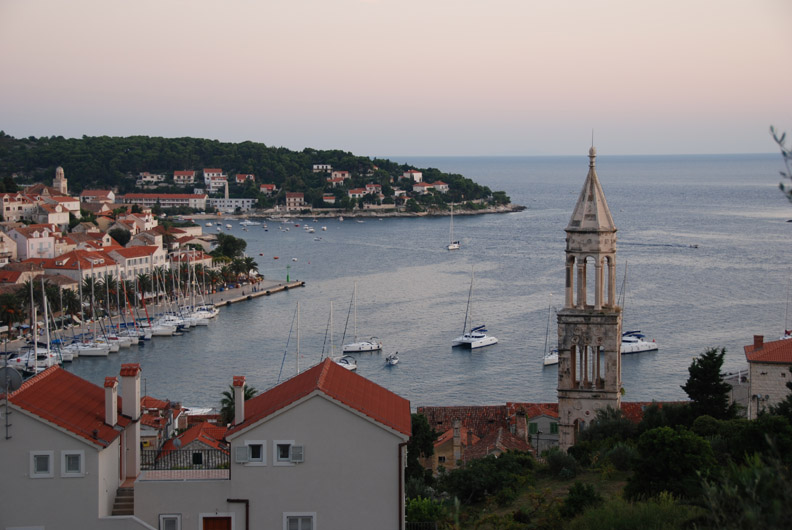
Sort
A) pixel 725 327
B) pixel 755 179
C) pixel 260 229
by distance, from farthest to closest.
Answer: pixel 755 179 → pixel 260 229 → pixel 725 327

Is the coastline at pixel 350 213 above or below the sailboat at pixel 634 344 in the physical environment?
above

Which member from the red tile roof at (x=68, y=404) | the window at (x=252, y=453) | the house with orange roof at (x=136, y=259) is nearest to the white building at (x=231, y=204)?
the house with orange roof at (x=136, y=259)

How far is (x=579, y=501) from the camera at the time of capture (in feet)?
30.7

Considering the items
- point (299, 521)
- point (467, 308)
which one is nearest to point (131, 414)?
point (299, 521)

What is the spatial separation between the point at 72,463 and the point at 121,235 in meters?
59.3

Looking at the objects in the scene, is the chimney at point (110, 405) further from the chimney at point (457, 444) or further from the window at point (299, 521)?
the chimney at point (457, 444)

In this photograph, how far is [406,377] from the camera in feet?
107

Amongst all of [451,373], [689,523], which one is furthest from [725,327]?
[689,523]

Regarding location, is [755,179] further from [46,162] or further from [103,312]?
[103,312]

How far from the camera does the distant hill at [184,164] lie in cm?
11644

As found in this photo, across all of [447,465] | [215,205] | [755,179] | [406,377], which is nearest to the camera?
[447,465]

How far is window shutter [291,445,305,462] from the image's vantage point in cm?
777

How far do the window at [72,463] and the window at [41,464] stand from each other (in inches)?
3.6

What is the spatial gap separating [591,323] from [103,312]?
3321 centimetres
